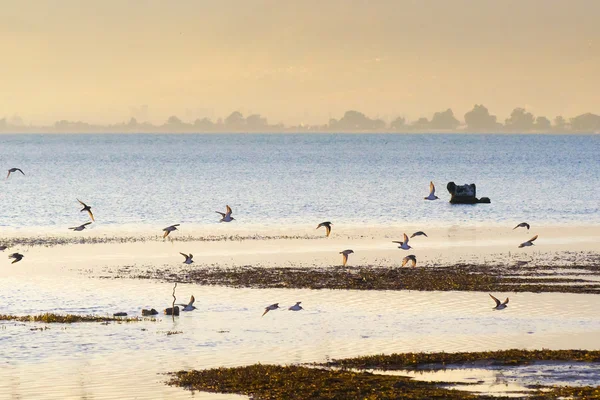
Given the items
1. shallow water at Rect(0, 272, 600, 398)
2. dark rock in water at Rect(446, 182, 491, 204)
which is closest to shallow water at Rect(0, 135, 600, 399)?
shallow water at Rect(0, 272, 600, 398)

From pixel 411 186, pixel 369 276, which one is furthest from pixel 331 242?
pixel 411 186

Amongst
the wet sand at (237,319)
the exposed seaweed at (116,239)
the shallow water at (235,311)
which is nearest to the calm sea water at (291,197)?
the shallow water at (235,311)

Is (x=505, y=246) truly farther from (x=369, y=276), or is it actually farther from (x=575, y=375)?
(x=575, y=375)

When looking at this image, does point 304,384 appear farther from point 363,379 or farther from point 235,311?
point 235,311

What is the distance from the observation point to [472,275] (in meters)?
50.6

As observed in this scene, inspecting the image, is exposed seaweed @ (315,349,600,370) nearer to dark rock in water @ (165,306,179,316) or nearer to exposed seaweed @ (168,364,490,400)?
exposed seaweed @ (168,364,490,400)

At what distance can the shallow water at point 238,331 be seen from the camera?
31.8m

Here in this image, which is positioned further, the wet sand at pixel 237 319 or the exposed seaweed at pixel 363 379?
the wet sand at pixel 237 319

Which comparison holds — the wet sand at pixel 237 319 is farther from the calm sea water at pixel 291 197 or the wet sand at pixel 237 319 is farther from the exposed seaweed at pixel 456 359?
the calm sea water at pixel 291 197

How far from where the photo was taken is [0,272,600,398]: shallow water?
31.8 meters

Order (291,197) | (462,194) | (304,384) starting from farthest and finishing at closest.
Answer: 1. (291,197)
2. (462,194)
3. (304,384)

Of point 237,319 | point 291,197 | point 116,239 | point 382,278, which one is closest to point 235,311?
point 237,319

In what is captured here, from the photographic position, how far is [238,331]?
38062 millimetres

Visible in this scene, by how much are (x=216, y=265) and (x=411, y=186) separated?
96689mm
